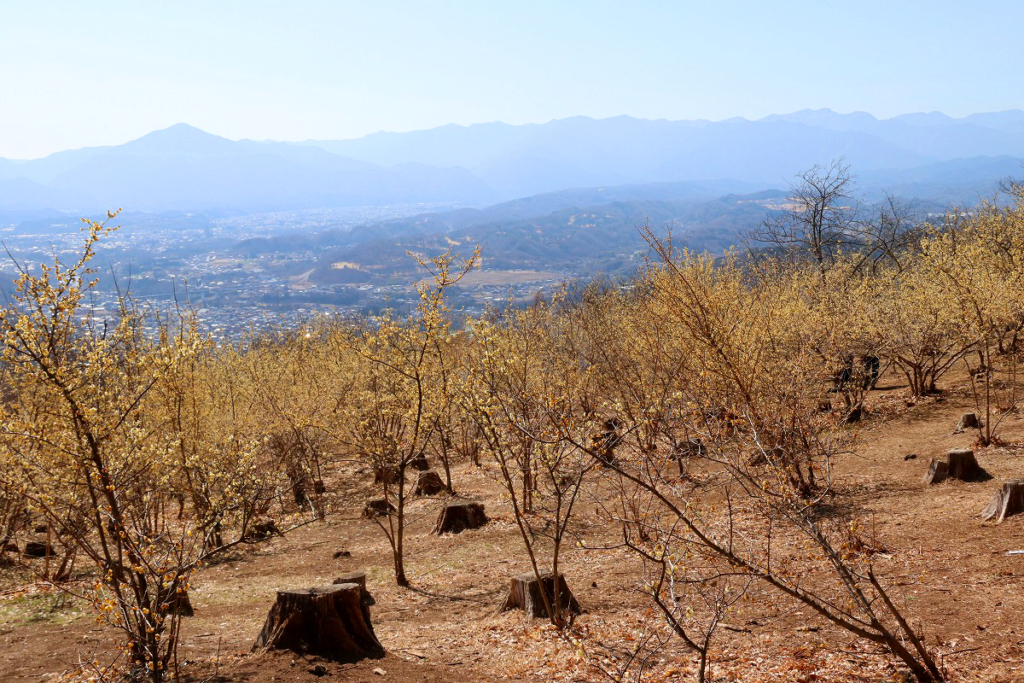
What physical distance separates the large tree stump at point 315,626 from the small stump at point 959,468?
1070 cm

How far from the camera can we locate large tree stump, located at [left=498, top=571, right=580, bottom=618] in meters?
8.55

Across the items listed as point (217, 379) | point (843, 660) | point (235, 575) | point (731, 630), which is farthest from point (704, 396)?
point (217, 379)

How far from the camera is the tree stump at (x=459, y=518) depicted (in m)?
15.1

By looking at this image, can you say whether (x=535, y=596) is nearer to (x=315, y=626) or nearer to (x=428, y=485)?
(x=315, y=626)

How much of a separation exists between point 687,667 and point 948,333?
1708 cm

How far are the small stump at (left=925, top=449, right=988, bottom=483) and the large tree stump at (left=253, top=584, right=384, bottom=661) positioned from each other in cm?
1070

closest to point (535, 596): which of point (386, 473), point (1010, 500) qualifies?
point (386, 473)

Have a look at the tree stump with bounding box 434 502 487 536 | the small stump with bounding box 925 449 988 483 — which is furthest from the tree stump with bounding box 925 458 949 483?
the tree stump with bounding box 434 502 487 536

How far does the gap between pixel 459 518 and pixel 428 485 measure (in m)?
4.99

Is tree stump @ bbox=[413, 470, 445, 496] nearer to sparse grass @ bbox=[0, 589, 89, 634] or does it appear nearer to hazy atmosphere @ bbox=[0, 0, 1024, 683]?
hazy atmosphere @ bbox=[0, 0, 1024, 683]

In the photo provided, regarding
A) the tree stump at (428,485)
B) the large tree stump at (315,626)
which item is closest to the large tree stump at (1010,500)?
the large tree stump at (315,626)

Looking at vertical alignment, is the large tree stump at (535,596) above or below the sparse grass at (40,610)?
above

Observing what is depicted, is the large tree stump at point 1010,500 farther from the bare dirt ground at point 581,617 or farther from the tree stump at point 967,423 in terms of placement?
the tree stump at point 967,423

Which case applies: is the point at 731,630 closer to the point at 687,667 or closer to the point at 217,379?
the point at 687,667
